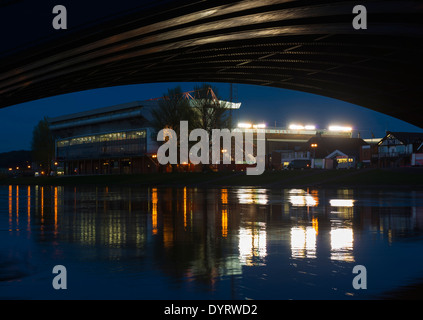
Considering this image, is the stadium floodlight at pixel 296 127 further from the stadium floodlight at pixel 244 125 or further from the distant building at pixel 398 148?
the distant building at pixel 398 148

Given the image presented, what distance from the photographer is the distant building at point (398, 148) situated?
333 feet

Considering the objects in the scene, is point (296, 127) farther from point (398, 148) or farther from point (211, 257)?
point (211, 257)

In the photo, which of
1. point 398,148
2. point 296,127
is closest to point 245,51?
point 398,148

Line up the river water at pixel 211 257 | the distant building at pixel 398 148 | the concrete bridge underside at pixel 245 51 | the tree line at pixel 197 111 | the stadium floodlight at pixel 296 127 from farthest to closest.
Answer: the stadium floodlight at pixel 296 127 < the distant building at pixel 398 148 < the tree line at pixel 197 111 < the concrete bridge underside at pixel 245 51 < the river water at pixel 211 257

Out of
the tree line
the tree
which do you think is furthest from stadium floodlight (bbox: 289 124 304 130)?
the tree line

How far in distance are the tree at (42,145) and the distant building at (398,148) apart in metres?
80.3

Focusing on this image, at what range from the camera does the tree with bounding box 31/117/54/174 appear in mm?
120750

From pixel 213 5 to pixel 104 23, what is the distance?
4320 millimetres

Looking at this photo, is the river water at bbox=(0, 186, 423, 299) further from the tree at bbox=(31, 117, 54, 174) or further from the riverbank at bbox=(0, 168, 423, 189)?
the tree at bbox=(31, 117, 54, 174)

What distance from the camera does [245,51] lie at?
97.7 feet

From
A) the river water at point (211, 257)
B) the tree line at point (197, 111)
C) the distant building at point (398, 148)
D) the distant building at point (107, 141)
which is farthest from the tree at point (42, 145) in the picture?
the river water at point (211, 257)

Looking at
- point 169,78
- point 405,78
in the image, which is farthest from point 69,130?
point 405,78

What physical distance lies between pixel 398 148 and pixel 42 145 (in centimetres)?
8620

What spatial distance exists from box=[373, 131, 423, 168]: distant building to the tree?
8031cm
